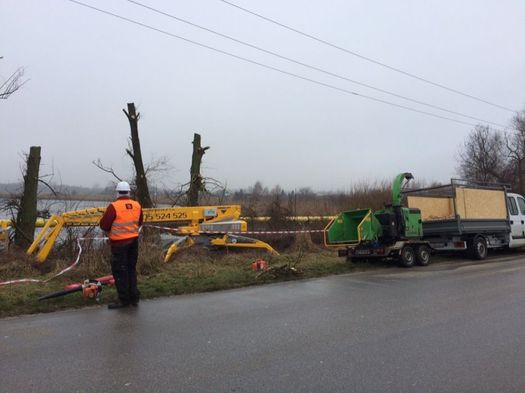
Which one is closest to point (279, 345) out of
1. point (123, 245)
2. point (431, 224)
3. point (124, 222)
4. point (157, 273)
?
point (123, 245)

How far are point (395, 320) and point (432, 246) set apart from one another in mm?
10150

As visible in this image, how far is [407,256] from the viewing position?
46.0ft

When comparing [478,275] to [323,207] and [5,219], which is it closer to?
[323,207]

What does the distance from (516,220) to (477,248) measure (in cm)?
336

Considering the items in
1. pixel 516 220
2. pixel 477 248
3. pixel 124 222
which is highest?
pixel 516 220

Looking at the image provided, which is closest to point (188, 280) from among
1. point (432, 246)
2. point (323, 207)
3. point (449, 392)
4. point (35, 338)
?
point (35, 338)

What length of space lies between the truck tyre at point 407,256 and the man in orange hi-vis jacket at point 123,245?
844cm

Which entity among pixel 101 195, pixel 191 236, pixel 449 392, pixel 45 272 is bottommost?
pixel 449 392

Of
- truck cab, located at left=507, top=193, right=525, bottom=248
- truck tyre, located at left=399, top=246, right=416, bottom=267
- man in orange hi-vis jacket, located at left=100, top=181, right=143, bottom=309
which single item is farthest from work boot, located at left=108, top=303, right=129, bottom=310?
truck cab, located at left=507, top=193, right=525, bottom=248

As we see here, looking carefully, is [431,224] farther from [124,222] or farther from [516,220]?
[124,222]

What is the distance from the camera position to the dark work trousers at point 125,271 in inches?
313

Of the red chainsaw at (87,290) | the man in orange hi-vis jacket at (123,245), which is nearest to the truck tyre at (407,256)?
the man in orange hi-vis jacket at (123,245)

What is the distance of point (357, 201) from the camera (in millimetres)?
22391

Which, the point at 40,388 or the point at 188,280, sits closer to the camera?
the point at 40,388
